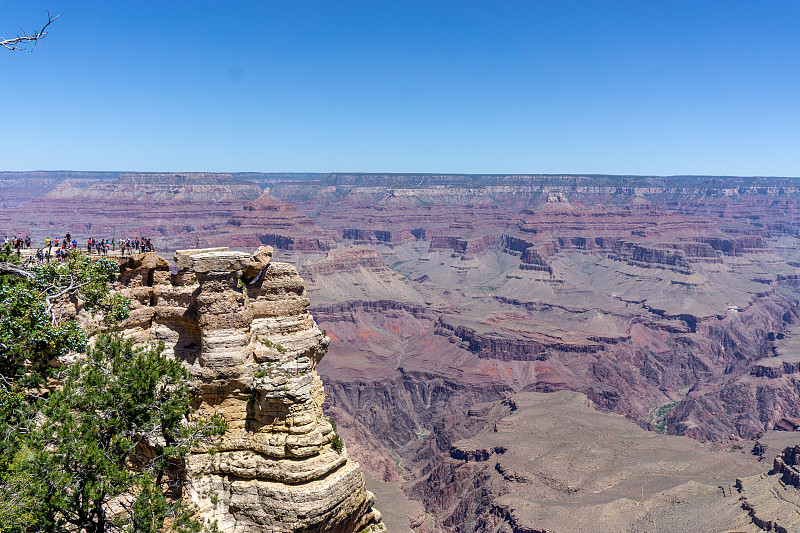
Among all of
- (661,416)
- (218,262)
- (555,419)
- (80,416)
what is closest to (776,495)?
(555,419)

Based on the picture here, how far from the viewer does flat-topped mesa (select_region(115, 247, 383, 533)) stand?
20.4 metres

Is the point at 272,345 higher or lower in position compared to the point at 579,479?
higher

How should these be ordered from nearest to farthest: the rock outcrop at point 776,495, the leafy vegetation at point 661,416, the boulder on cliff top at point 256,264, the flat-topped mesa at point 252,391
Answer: the flat-topped mesa at point 252,391
the boulder on cliff top at point 256,264
the rock outcrop at point 776,495
the leafy vegetation at point 661,416

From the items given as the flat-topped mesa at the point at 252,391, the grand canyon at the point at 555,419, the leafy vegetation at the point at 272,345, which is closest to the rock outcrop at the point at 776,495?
the grand canyon at the point at 555,419

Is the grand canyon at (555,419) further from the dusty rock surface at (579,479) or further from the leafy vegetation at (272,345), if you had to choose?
the leafy vegetation at (272,345)

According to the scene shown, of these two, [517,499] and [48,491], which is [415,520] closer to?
[517,499]

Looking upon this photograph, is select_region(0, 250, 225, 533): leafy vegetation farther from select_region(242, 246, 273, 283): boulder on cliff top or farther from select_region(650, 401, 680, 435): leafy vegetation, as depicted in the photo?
select_region(650, 401, 680, 435): leafy vegetation

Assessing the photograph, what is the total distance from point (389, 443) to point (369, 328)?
65.0 metres

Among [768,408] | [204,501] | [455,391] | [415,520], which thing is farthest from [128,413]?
[768,408]

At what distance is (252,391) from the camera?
2122 cm

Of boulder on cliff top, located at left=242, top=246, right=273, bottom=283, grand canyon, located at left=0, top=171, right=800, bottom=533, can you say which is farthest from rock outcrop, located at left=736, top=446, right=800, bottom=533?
boulder on cliff top, located at left=242, top=246, right=273, bottom=283

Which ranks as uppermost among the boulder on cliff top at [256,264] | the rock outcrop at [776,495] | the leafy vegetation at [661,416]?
the boulder on cliff top at [256,264]

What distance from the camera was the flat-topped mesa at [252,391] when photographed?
20.4 m

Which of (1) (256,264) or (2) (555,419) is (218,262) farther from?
(2) (555,419)
